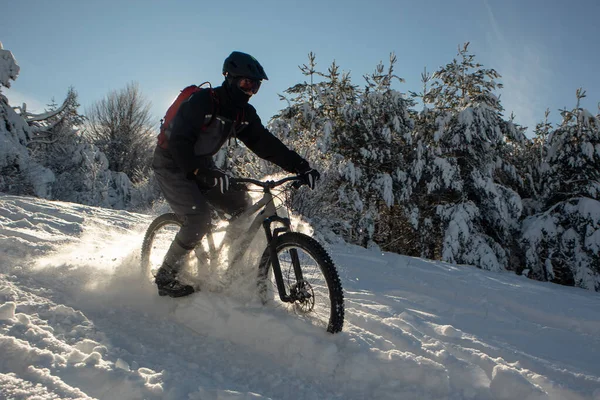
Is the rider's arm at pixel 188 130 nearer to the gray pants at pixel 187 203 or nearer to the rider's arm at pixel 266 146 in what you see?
the gray pants at pixel 187 203

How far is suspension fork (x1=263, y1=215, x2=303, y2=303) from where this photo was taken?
299 cm

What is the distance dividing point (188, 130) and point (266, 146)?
2.75 ft

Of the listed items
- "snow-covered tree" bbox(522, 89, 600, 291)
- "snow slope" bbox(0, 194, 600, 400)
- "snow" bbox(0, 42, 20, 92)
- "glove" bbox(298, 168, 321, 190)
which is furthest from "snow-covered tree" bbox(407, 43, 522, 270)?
"snow" bbox(0, 42, 20, 92)

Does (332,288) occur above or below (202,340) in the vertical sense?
above

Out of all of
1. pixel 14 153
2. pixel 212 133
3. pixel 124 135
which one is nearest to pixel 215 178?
pixel 212 133

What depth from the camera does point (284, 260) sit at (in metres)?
3.05

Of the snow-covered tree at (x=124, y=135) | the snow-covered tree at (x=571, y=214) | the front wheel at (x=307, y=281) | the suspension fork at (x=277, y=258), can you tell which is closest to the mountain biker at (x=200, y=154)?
the suspension fork at (x=277, y=258)

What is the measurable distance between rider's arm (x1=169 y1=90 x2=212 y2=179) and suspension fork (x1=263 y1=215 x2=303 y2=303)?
0.71m

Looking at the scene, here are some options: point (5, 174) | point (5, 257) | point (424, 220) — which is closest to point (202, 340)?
point (5, 257)

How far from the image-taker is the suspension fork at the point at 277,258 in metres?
2.99

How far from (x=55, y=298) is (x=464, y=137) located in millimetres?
15430

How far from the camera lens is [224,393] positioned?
6.42ft

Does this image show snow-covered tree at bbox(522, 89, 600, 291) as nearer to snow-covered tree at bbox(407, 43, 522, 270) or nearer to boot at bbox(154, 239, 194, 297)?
snow-covered tree at bbox(407, 43, 522, 270)

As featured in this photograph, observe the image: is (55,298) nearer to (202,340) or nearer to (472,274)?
(202,340)
